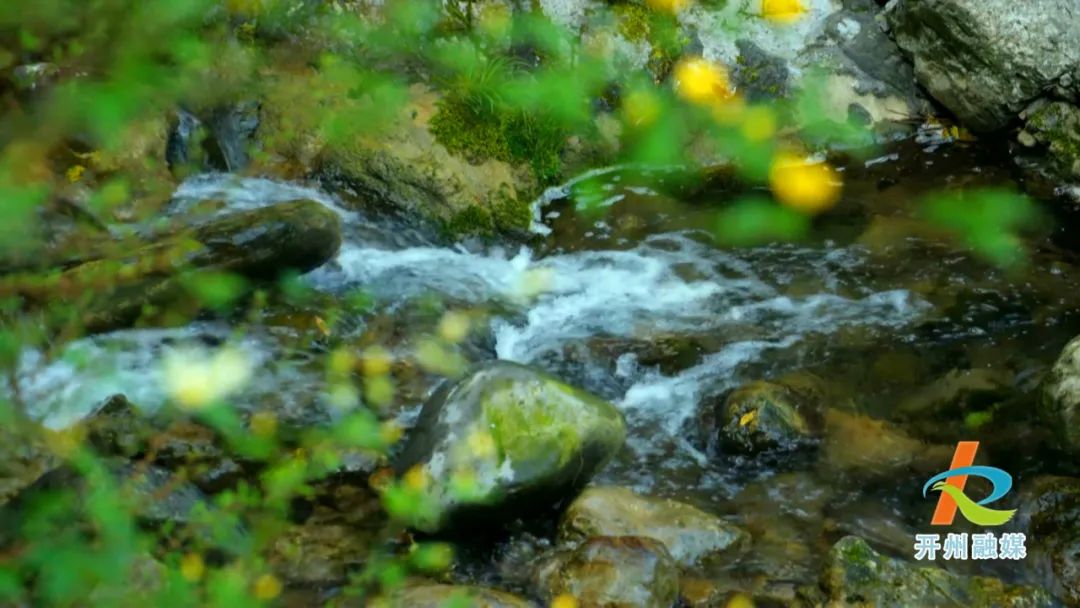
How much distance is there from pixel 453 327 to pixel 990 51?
4231 millimetres

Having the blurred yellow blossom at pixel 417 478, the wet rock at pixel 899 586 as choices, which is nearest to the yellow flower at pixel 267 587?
the blurred yellow blossom at pixel 417 478

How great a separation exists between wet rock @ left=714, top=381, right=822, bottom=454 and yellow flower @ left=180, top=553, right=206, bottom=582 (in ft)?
8.44

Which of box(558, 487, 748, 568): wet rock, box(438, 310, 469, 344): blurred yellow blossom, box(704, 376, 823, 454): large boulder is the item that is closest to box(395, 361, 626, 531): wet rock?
box(558, 487, 748, 568): wet rock

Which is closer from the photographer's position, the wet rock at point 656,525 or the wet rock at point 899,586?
the wet rock at point 899,586

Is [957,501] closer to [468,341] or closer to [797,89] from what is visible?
[468,341]

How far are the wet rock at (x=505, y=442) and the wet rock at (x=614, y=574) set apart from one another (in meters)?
0.33

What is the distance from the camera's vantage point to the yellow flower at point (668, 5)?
6684 mm

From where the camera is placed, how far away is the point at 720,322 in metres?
5.16

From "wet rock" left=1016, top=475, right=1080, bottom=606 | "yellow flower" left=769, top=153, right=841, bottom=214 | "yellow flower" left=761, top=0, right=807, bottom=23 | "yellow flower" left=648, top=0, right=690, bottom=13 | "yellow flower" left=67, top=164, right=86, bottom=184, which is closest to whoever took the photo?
"wet rock" left=1016, top=475, right=1080, bottom=606

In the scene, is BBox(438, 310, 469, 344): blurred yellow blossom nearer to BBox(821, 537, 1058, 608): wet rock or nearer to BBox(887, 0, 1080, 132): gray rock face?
BBox(821, 537, 1058, 608): wet rock

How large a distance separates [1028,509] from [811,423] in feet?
3.12

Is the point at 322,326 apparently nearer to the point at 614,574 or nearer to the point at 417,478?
the point at 417,478

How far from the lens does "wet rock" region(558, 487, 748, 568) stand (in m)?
3.59

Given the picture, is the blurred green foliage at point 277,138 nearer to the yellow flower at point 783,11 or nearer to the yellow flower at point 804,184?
the yellow flower at point 804,184
